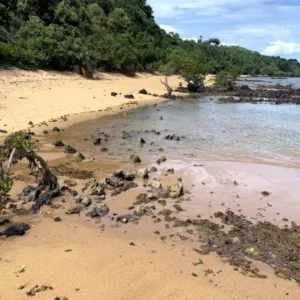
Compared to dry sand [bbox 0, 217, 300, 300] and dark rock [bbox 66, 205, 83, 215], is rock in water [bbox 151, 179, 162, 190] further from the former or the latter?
dry sand [bbox 0, 217, 300, 300]

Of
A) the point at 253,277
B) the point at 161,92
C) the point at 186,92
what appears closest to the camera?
the point at 253,277

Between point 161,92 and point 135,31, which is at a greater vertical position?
point 135,31

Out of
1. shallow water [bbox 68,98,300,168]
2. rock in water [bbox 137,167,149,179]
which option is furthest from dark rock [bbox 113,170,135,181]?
shallow water [bbox 68,98,300,168]

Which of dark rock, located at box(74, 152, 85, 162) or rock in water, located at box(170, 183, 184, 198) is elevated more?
rock in water, located at box(170, 183, 184, 198)

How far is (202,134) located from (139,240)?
13.6m

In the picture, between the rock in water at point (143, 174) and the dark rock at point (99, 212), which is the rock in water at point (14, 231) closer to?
the dark rock at point (99, 212)

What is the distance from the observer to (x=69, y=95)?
29.9m

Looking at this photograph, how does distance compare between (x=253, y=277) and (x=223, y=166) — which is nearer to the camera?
(x=253, y=277)

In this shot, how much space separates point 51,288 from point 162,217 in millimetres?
3568

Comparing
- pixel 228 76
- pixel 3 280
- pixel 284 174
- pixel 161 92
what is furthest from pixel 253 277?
pixel 228 76

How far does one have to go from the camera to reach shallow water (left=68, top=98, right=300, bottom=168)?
50.4ft

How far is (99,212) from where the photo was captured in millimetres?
8727

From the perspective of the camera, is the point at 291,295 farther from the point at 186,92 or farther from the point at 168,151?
the point at 186,92

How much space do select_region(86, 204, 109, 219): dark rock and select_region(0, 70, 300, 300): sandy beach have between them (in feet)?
0.53
